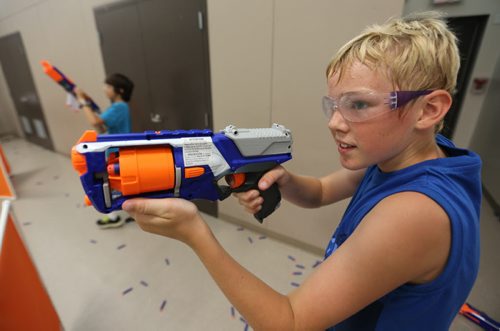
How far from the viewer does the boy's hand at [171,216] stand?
627mm

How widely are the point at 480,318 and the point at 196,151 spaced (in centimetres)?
189

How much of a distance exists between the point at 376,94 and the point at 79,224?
293cm

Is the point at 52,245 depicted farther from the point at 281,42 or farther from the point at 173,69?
the point at 281,42

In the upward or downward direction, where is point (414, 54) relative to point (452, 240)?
upward

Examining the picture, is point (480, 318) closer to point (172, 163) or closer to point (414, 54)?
point (414, 54)

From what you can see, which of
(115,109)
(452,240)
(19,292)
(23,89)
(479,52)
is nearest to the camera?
(452,240)

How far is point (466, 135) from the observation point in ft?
9.62

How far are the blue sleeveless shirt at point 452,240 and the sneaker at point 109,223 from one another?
241cm

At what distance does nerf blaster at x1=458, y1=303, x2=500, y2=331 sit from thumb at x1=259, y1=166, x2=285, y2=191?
156 cm

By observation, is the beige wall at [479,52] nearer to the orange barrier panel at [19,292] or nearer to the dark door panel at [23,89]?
the orange barrier panel at [19,292]

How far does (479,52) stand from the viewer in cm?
266

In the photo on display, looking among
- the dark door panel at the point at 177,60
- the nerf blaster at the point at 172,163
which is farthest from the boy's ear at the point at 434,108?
the dark door panel at the point at 177,60

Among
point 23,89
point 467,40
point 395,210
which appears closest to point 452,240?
point 395,210

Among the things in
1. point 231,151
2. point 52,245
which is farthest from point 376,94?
point 52,245
